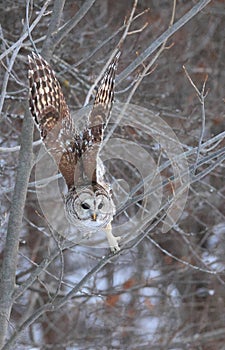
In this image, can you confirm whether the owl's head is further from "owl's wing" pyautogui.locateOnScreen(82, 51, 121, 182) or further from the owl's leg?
the owl's leg

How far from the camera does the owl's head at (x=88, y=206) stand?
115 inches

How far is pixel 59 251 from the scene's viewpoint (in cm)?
285

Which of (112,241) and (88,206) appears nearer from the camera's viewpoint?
(88,206)

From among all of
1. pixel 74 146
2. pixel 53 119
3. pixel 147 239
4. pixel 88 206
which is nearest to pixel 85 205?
pixel 88 206

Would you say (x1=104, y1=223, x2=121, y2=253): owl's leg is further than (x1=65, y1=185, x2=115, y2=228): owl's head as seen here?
Yes

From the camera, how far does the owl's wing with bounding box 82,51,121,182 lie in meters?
2.90

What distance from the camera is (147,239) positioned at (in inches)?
222

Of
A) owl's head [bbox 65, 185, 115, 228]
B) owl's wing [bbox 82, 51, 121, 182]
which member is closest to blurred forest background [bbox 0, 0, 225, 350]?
owl's wing [bbox 82, 51, 121, 182]

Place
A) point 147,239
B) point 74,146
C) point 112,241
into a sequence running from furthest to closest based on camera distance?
point 147,239, point 112,241, point 74,146

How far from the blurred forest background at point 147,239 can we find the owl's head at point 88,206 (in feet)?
6.89

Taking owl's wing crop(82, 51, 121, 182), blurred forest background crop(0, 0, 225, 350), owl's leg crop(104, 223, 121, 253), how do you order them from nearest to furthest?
owl's wing crop(82, 51, 121, 182), owl's leg crop(104, 223, 121, 253), blurred forest background crop(0, 0, 225, 350)

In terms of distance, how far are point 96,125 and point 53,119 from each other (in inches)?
6.2

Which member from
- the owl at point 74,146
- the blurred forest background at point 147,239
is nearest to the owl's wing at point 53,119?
the owl at point 74,146

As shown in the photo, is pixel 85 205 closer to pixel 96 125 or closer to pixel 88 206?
pixel 88 206
